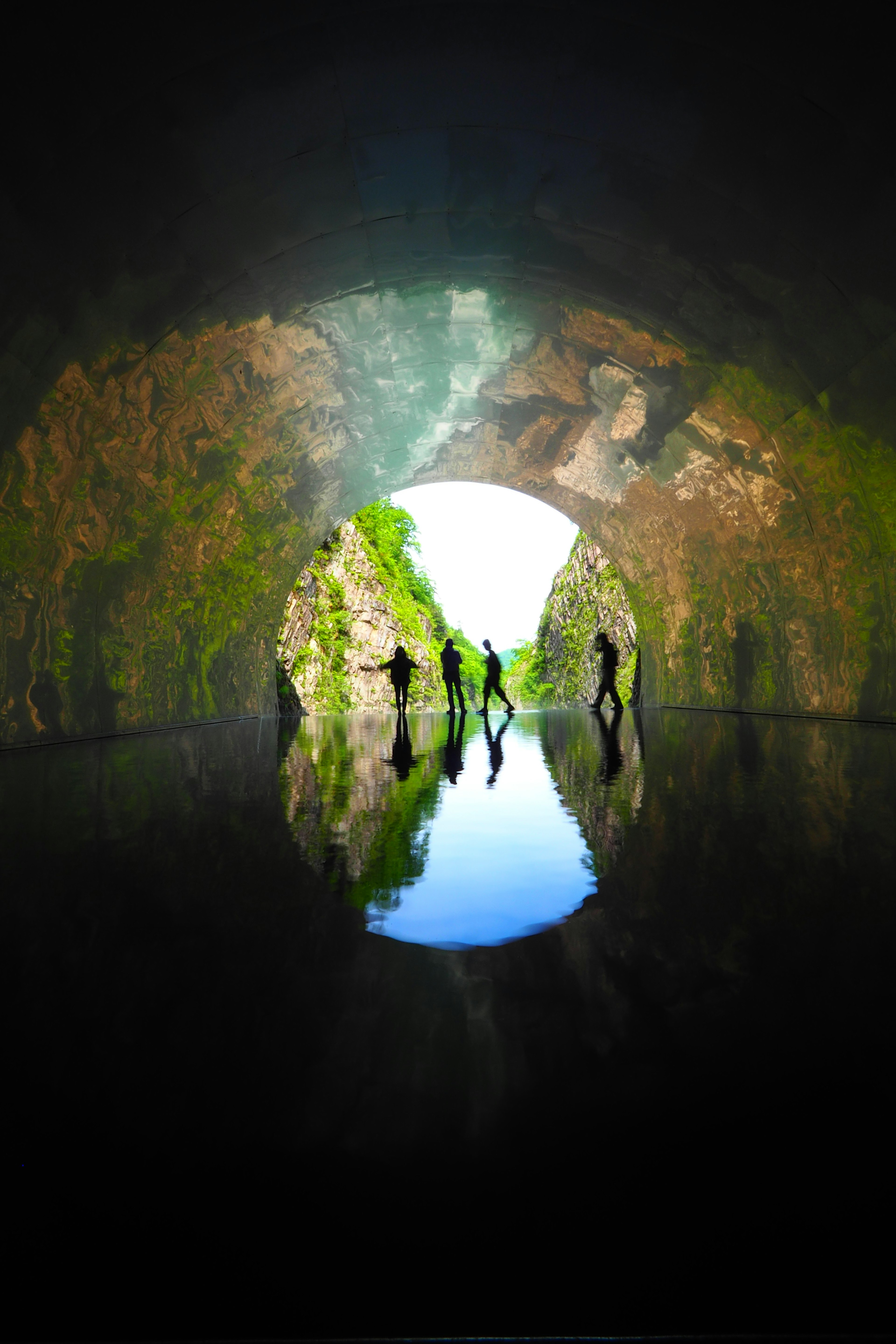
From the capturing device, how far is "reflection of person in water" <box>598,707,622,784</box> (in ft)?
20.8

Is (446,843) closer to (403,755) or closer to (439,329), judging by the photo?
(403,755)

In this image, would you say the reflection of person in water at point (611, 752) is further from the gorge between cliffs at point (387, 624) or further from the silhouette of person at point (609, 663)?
the gorge between cliffs at point (387, 624)

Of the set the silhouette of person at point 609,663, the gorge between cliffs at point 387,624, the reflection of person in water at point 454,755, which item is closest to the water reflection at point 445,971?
the reflection of person in water at point 454,755

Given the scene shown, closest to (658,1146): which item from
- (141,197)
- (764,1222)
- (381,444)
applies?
(764,1222)

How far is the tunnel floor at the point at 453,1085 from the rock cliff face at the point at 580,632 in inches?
781

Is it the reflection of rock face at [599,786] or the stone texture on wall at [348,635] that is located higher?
the stone texture on wall at [348,635]

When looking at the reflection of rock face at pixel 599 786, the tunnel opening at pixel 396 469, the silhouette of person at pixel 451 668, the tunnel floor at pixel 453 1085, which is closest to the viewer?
the tunnel floor at pixel 453 1085

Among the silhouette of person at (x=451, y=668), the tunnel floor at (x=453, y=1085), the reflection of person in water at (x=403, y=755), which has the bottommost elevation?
the reflection of person in water at (x=403, y=755)

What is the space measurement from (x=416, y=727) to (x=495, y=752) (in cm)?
813

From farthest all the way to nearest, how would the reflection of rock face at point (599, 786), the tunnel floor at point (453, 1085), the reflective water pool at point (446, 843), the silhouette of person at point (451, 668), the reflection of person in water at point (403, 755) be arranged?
the silhouette of person at point (451, 668), the reflection of person in water at point (403, 755), the reflection of rock face at point (599, 786), the reflective water pool at point (446, 843), the tunnel floor at point (453, 1085)

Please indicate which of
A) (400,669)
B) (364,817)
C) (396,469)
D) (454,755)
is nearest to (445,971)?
(364,817)

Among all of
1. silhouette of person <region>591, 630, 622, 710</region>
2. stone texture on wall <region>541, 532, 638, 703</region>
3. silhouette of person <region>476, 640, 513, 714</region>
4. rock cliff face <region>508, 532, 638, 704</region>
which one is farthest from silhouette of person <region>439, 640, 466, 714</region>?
stone texture on wall <region>541, 532, 638, 703</region>

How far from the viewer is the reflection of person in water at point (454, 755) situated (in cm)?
698

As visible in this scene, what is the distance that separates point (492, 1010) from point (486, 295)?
990cm
